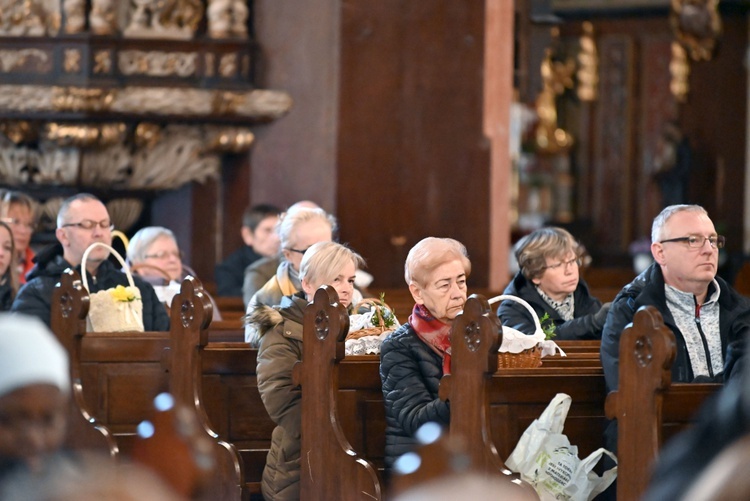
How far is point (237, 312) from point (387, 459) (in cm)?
280

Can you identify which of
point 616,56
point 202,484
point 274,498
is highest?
point 616,56

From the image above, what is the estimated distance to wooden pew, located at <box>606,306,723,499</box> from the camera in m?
4.24

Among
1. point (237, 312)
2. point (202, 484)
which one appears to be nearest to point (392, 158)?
point (237, 312)

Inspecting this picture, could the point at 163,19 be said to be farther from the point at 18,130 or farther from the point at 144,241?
the point at 144,241

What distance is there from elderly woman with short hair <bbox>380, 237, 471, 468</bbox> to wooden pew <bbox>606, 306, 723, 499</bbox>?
0.60 metres

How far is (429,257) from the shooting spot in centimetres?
495

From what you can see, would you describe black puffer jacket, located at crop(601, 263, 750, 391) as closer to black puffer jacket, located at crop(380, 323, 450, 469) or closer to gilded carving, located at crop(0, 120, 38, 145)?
black puffer jacket, located at crop(380, 323, 450, 469)

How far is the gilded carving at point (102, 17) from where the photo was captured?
8508mm

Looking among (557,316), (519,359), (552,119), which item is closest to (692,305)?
(519,359)

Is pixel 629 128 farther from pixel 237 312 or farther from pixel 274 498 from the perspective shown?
pixel 274 498

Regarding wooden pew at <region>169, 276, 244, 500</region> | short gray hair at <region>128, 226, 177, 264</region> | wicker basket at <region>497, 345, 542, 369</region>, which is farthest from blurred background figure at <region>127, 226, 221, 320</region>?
wicker basket at <region>497, 345, 542, 369</region>

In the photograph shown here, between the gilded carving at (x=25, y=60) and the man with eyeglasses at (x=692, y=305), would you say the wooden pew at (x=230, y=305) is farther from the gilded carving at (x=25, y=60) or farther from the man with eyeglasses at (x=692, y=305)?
the man with eyeglasses at (x=692, y=305)

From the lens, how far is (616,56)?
15.5 meters

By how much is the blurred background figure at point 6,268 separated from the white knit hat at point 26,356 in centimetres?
397
